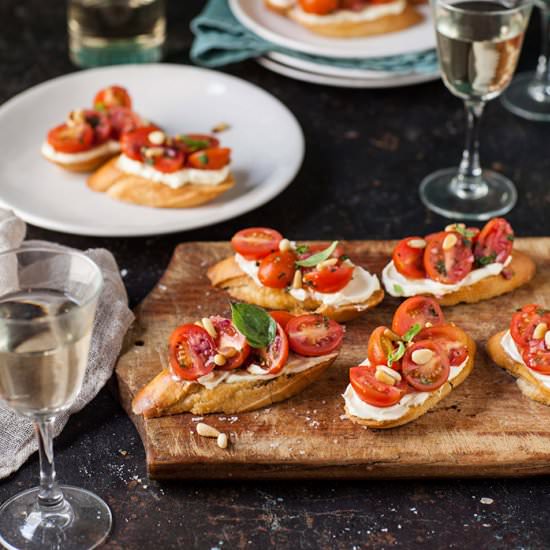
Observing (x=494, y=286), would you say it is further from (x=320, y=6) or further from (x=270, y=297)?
(x=320, y=6)

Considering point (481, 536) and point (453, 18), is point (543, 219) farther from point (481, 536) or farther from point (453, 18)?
point (481, 536)

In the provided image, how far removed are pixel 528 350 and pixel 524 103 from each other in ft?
5.82

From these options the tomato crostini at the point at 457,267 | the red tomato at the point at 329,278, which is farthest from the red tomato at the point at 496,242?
the red tomato at the point at 329,278

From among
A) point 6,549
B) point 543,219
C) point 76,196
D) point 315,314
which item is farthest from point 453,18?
point 6,549

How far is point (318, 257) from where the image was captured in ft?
9.01

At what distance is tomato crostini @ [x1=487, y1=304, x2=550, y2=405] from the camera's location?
8.21 ft

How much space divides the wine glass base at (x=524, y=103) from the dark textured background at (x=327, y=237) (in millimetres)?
52

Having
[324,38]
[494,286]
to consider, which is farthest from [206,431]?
[324,38]

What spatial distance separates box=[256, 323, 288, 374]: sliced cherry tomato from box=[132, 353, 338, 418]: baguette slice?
35 mm

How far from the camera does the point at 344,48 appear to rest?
12.9ft

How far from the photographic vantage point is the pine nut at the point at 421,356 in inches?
95.7

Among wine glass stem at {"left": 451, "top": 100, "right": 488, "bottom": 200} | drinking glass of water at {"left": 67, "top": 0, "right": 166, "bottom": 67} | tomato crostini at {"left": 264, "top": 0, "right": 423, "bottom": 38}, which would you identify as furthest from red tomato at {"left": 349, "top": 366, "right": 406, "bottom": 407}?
drinking glass of water at {"left": 67, "top": 0, "right": 166, "bottom": 67}

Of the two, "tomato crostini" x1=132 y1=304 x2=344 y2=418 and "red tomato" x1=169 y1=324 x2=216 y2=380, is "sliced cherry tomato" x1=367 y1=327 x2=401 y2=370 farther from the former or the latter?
"red tomato" x1=169 y1=324 x2=216 y2=380

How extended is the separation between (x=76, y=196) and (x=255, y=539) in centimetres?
157
